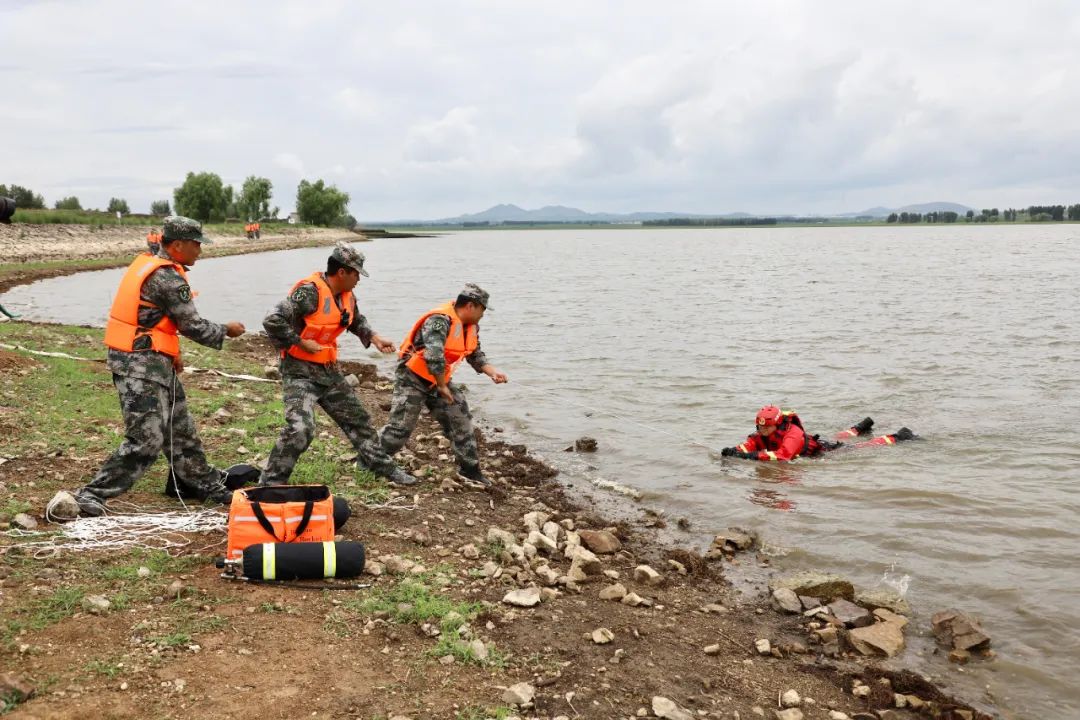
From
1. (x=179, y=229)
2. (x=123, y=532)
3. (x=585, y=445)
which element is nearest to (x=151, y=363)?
(x=179, y=229)

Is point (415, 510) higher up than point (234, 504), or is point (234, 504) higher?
point (234, 504)

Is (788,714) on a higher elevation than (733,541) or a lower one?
higher

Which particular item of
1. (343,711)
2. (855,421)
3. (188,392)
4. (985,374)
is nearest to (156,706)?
(343,711)

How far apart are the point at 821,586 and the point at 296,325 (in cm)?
548

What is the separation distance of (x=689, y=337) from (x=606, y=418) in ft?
37.6

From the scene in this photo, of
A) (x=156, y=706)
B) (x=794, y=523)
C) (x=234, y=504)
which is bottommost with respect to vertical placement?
(x=794, y=523)

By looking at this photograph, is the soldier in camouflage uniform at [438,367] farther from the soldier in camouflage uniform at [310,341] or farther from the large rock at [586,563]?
the large rock at [586,563]

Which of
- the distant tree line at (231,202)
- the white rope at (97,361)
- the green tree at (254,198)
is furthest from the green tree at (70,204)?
the white rope at (97,361)

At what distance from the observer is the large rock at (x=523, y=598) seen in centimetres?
638

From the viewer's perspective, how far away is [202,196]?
101125 millimetres

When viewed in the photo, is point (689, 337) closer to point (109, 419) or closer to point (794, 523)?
point (794, 523)

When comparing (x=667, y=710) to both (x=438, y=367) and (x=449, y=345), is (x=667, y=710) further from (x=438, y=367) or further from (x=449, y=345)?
(x=449, y=345)

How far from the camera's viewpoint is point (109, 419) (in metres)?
10.5

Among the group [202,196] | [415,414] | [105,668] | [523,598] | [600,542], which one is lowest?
[600,542]
